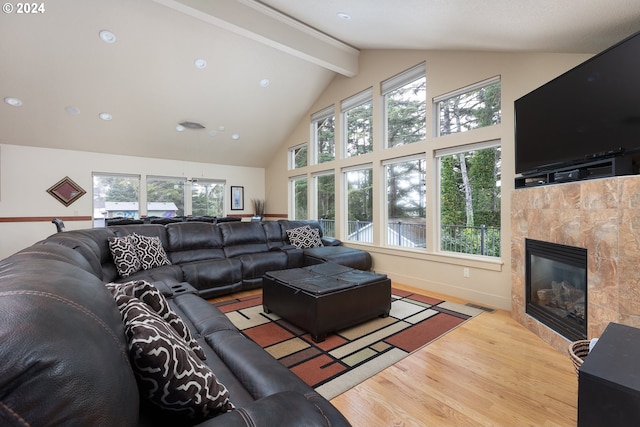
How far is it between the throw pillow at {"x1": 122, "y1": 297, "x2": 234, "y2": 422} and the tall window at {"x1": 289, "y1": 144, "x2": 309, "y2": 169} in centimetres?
587

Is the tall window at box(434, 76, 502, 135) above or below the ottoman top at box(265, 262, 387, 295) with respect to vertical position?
above

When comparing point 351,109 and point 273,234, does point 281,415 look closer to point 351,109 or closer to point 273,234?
point 273,234

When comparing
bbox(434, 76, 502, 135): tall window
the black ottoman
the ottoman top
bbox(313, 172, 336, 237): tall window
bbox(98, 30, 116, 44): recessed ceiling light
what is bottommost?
the black ottoman

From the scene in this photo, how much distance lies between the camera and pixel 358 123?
17.3 ft

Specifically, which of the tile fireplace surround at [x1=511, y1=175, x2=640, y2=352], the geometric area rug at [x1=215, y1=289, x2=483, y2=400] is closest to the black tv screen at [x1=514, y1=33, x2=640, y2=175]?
the tile fireplace surround at [x1=511, y1=175, x2=640, y2=352]

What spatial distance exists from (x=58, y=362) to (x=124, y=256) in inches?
122

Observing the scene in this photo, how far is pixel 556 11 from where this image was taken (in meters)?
2.08

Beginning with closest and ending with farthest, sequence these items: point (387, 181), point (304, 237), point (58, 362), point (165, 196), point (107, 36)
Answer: point (58, 362)
point (107, 36)
point (387, 181)
point (304, 237)
point (165, 196)

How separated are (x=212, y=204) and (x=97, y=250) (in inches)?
183

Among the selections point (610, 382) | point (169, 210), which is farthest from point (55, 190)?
point (610, 382)

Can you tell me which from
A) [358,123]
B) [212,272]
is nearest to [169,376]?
[212,272]

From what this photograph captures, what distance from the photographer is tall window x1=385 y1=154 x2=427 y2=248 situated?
4207mm

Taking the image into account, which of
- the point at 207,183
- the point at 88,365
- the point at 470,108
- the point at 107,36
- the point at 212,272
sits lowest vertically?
the point at 212,272

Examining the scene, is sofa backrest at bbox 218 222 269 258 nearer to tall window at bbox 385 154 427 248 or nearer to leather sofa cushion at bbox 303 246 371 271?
leather sofa cushion at bbox 303 246 371 271
